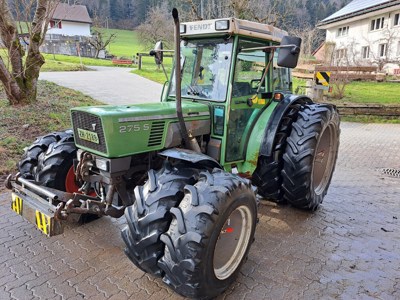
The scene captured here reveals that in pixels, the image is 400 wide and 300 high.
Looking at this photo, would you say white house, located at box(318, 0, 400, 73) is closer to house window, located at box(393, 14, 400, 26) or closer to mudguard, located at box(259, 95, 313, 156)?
house window, located at box(393, 14, 400, 26)

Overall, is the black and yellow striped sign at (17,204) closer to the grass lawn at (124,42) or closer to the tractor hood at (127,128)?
the tractor hood at (127,128)

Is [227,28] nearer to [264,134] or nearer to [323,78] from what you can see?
[264,134]

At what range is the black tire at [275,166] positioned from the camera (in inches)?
154

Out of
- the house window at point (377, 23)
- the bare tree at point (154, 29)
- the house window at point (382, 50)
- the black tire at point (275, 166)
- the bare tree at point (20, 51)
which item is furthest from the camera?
the bare tree at point (154, 29)

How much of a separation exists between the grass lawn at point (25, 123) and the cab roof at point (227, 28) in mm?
3607

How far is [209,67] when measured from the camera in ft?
12.0

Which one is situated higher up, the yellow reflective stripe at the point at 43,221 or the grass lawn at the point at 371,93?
the grass lawn at the point at 371,93

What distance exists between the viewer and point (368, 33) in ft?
92.0

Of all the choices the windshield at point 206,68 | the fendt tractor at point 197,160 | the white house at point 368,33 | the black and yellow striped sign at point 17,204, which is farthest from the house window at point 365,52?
the black and yellow striped sign at point 17,204

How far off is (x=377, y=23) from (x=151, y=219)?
30566mm

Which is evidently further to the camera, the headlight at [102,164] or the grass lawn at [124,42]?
the grass lawn at [124,42]

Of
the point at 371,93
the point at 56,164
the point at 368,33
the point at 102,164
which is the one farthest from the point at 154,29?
the point at 102,164

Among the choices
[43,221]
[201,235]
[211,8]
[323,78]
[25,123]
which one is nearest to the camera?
[201,235]

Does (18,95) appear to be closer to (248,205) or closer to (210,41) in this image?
(210,41)
